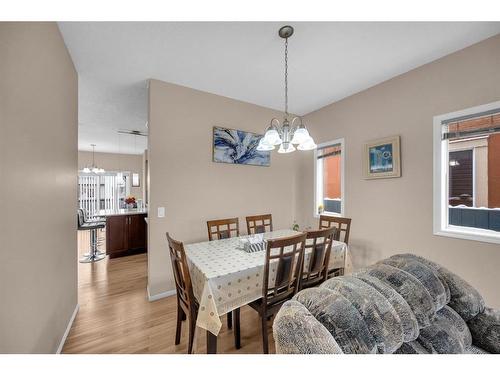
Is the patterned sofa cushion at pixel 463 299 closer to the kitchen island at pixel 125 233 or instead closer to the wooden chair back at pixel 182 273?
the wooden chair back at pixel 182 273

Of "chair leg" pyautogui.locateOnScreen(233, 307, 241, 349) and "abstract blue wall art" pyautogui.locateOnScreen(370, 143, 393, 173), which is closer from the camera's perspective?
"chair leg" pyautogui.locateOnScreen(233, 307, 241, 349)

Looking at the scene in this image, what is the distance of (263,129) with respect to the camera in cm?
351

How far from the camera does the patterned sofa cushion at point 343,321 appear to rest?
77 centimetres

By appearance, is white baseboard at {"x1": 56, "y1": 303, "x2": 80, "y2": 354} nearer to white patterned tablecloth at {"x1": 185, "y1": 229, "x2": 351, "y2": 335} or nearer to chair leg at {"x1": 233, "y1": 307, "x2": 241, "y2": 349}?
white patterned tablecloth at {"x1": 185, "y1": 229, "x2": 351, "y2": 335}

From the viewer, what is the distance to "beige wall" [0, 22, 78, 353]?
3.20 ft

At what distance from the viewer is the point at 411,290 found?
1.02 metres

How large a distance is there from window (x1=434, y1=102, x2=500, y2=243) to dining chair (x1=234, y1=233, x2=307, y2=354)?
1.69 meters

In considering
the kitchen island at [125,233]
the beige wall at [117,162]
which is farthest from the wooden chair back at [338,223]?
the beige wall at [117,162]

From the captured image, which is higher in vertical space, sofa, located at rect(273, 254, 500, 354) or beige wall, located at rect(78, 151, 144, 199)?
beige wall, located at rect(78, 151, 144, 199)

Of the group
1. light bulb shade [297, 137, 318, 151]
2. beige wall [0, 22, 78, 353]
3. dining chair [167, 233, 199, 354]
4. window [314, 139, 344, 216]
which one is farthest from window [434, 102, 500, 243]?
beige wall [0, 22, 78, 353]

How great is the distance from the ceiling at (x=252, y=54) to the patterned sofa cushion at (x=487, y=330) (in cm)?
215
